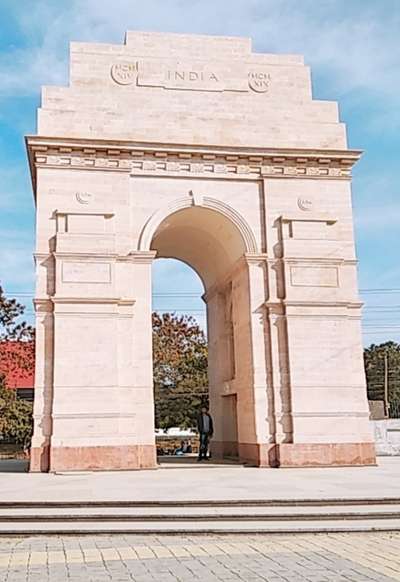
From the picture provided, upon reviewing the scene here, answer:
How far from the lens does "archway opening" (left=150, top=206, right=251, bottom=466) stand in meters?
22.9

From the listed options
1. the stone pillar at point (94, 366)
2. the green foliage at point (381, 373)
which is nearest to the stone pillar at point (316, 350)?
the stone pillar at point (94, 366)

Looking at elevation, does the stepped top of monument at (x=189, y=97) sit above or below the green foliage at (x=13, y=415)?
above

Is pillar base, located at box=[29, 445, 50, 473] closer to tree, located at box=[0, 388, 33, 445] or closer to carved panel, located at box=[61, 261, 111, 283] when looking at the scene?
carved panel, located at box=[61, 261, 111, 283]

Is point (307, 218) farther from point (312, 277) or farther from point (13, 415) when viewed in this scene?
point (13, 415)

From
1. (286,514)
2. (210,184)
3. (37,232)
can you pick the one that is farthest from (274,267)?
(286,514)

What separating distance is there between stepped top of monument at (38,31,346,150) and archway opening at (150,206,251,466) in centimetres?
292

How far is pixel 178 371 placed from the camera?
47.2 meters

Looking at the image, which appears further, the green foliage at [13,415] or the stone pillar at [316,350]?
the green foliage at [13,415]

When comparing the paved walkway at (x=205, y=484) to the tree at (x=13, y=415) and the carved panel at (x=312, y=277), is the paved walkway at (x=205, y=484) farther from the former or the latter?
the tree at (x=13, y=415)

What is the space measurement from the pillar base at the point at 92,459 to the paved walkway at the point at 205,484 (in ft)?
1.61

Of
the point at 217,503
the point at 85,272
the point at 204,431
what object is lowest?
the point at 217,503

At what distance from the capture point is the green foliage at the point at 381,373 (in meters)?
64.9

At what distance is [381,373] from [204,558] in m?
60.4

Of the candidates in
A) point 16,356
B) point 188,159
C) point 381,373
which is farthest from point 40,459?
point 381,373
